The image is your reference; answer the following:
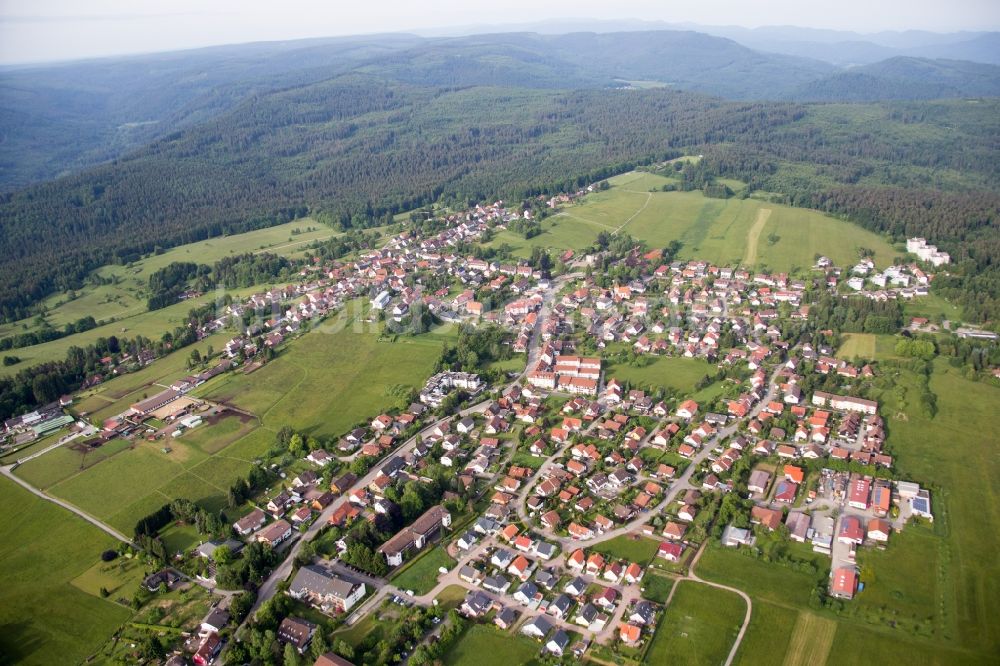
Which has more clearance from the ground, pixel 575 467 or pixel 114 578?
pixel 575 467

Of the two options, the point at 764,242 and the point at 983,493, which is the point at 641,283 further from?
the point at 983,493

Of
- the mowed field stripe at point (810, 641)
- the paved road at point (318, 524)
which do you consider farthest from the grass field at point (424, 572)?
the mowed field stripe at point (810, 641)

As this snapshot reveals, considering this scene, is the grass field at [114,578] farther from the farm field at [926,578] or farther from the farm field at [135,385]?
the farm field at [926,578]

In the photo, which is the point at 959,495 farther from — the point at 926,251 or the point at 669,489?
the point at 926,251

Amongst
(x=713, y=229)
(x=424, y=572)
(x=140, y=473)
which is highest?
(x=713, y=229)

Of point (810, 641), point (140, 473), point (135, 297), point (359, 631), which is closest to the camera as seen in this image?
point (810, 641)

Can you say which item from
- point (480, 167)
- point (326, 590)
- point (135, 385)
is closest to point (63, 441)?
point (135, 385)
